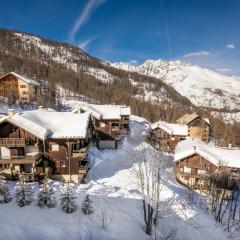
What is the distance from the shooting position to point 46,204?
23891 mm

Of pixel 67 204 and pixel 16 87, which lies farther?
pixel 16 87

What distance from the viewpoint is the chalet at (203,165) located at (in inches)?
1801

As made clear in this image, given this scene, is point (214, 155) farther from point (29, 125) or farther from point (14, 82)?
point (14, 82)

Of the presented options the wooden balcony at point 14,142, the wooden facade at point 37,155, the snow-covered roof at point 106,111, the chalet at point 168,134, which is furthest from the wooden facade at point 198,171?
the wooden balcony at point 14,142

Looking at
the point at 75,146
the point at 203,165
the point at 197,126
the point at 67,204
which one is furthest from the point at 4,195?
the point at 197,126

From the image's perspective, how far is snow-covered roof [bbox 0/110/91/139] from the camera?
3391 cm

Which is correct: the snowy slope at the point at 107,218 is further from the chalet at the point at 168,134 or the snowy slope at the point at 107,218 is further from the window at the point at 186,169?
the chalet at the point at 168,134

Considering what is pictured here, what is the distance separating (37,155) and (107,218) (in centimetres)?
1454

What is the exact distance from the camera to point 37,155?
111 ft

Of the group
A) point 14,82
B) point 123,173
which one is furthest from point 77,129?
point 14,82

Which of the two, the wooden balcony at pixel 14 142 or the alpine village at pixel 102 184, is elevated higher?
the wooden balcony at pixel 14 142

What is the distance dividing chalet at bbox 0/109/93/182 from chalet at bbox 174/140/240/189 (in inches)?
873

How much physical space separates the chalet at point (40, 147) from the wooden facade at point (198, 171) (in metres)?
22.3

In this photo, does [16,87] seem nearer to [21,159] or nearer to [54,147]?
[54,147]
